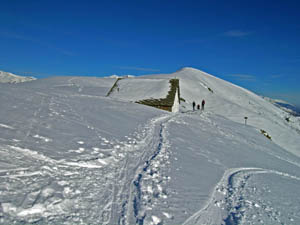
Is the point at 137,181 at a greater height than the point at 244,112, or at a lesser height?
lesser

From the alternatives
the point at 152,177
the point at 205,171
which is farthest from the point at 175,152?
the point at 152,177

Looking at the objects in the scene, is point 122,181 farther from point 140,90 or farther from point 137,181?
point 140,90

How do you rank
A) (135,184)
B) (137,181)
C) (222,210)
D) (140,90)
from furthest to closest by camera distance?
(140,90), (137,181), (135,184), (222,210)

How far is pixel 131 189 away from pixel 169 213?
102cm

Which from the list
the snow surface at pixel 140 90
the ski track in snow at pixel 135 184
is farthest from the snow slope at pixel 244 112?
the ski track in snow at pixel 135 184

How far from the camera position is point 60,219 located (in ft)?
10.8

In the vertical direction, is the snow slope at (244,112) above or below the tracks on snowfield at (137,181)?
above

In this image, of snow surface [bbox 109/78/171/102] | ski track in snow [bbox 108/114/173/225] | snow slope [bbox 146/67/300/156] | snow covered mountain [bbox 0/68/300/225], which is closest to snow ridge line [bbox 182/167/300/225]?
snow covered mountain [bbox 0/68/300/225]

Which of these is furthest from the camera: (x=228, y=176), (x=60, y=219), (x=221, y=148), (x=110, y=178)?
(x=221, y=148)

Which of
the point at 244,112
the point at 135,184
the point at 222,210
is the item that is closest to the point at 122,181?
the point at 135,184

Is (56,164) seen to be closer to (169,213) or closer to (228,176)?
(169,213)

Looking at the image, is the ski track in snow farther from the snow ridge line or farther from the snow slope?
the snow slope

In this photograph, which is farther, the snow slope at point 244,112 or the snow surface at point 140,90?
the snow slope at point 244,112

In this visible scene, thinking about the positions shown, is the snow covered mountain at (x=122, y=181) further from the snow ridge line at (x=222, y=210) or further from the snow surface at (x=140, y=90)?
the snow surface at (x=140, y=90)
